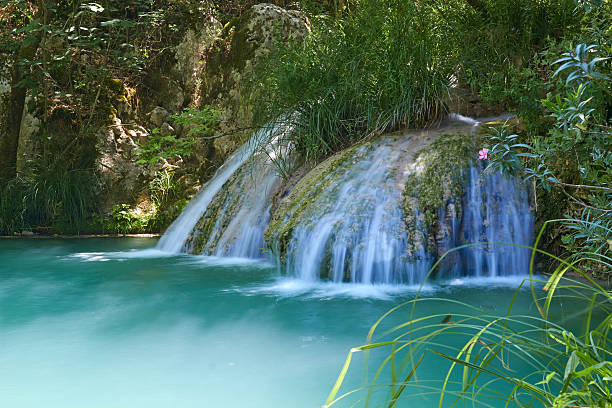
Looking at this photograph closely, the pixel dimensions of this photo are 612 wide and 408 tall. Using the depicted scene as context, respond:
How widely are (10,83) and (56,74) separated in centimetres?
68

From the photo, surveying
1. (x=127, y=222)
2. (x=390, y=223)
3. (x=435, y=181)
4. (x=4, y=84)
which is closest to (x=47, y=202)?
(x=127, y=222)

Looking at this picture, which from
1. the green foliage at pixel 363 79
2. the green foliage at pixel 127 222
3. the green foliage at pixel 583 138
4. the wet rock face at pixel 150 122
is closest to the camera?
the green foliage at pixel 583 138

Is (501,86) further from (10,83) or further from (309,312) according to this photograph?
(10,83)

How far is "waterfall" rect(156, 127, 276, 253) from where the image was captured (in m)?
5.52

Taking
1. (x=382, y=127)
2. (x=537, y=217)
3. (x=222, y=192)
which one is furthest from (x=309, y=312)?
(x=222, y=192)

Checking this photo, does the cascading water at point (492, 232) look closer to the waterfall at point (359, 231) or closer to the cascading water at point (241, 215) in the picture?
the waterfall at point (359, 231)

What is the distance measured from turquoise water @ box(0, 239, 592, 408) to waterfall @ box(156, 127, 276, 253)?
1.09 m

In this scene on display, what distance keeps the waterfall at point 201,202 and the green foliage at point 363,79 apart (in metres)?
0.48

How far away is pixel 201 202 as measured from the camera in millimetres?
6000

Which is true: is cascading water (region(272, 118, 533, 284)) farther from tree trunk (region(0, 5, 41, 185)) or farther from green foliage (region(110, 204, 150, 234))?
tree trunk (region(0, 5, 41, 185))

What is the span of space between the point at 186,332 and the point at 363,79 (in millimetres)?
2990

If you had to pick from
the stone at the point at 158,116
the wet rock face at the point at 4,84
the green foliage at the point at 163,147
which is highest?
the wet rock face at the point at 4,84

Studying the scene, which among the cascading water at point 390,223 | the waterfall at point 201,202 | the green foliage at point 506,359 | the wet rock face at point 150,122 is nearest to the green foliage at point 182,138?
the wet rock face at point 150,122

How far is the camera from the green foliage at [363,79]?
450cm
